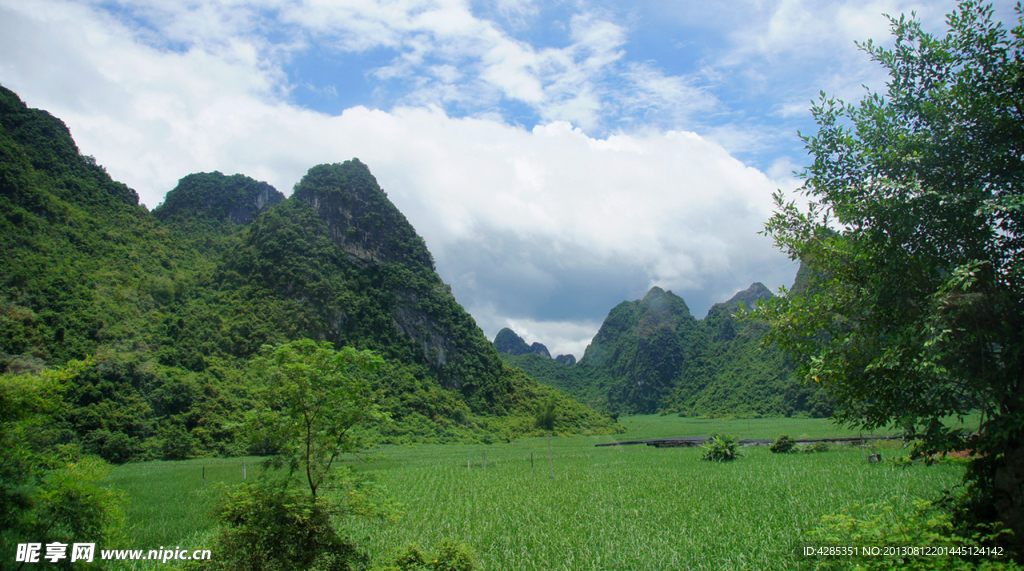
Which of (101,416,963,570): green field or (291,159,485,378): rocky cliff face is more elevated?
(291,159,485,378): rocky cliff face

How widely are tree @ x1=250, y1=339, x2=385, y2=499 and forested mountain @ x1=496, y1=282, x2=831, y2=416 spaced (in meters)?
95.2

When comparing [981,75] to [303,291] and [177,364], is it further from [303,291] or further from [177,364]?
[303,291]

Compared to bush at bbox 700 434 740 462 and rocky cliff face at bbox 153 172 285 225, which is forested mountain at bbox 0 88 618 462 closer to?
rocky cliff face at bbox 153 172 285 225

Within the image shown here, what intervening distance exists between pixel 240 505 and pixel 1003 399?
8.91 meters

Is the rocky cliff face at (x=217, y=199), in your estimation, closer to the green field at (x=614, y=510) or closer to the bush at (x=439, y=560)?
the green field at (x=614, y=510)

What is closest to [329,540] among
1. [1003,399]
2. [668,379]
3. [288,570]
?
[288,570]

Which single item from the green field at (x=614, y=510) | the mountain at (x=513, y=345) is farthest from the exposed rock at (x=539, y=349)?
the green field at (x=614, y=510)

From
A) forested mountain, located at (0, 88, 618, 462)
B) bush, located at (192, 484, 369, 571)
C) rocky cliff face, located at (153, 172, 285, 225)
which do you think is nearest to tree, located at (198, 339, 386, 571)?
bush, located at (192, 484, 369, 571)

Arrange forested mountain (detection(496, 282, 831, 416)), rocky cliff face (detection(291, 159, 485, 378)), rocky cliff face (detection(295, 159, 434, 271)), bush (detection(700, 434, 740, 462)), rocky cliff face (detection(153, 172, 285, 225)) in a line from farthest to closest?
rocky cliff face (detection(153, 172, 285, 225))
forested mountain (detection(496, 282, 831, 416))
rocky cliff face (detection(295, 159, 434, 271))
rocky cliff face (detection(291, 159, 485, 378))
bush (detection(700, 434, 740, 462))

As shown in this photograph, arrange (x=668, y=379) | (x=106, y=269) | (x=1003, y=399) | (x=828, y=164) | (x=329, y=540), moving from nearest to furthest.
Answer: (x=1003, y=399), (x=329, y=540), (x=828, y=164), (x=106, y=269), (x=668, y=379)

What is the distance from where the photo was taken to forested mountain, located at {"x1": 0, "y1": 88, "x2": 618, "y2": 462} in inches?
1550

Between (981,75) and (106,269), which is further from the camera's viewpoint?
(106,269)

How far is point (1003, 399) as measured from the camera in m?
5.12

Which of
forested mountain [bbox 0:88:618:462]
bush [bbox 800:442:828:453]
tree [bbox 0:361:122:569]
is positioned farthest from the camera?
forested mountain [bbox 0:88:618:462]
